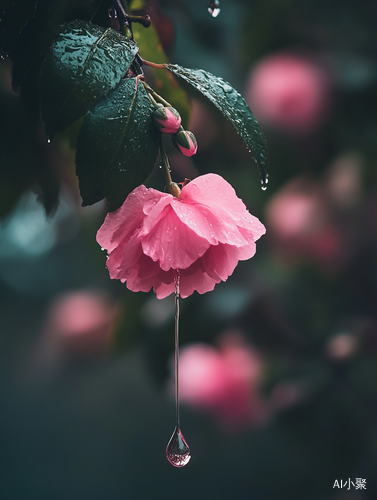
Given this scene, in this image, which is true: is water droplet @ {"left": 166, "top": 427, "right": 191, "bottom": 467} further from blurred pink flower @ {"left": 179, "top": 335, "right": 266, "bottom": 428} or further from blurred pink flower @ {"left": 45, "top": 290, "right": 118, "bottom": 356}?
blurred pink flower @ {"left": 45, "top": 290, "right": 118, "bottom": 356}

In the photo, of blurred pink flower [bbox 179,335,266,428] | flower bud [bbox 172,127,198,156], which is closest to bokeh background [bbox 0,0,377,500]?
blurred pink flower [bbox 179,335,266,428]

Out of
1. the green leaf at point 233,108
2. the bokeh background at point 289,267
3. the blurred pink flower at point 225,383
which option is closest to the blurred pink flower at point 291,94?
the bokeh background at point 289,267

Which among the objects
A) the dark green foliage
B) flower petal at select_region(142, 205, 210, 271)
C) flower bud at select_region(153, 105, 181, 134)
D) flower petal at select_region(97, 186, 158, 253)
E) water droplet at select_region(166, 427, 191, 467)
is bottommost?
water droplet at select_region(166, 427, 191, 467)

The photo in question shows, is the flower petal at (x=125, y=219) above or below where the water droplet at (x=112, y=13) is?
below

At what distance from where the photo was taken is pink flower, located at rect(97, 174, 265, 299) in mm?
172

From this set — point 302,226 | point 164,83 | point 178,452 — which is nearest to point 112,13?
point 164,83

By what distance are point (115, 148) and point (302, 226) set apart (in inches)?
22.5

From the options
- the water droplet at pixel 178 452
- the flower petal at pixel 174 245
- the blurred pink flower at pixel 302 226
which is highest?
the flower petal at pixel 174 245

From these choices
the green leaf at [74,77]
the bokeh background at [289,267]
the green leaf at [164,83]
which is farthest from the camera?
the bokeh background at [289,267]

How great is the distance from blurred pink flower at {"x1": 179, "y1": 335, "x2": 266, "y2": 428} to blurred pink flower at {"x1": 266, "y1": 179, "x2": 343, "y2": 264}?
20 cm

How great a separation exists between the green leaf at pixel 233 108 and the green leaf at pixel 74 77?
39 mm

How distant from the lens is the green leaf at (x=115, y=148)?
0.15 metres

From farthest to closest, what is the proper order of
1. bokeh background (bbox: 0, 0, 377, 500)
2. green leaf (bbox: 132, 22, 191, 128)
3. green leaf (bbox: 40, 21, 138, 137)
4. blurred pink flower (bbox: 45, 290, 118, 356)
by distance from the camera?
blurred pink flower (bbox: 45, 290, 118, 356), bokeh background (bbox: 0, 0, 377, 500), green leaf (bbox: 132, 22, 191, 128), green leaf (bbox: 40, 21, 138, 137)

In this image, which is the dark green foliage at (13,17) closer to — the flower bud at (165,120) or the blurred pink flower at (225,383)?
the flower bud at (165,120)
